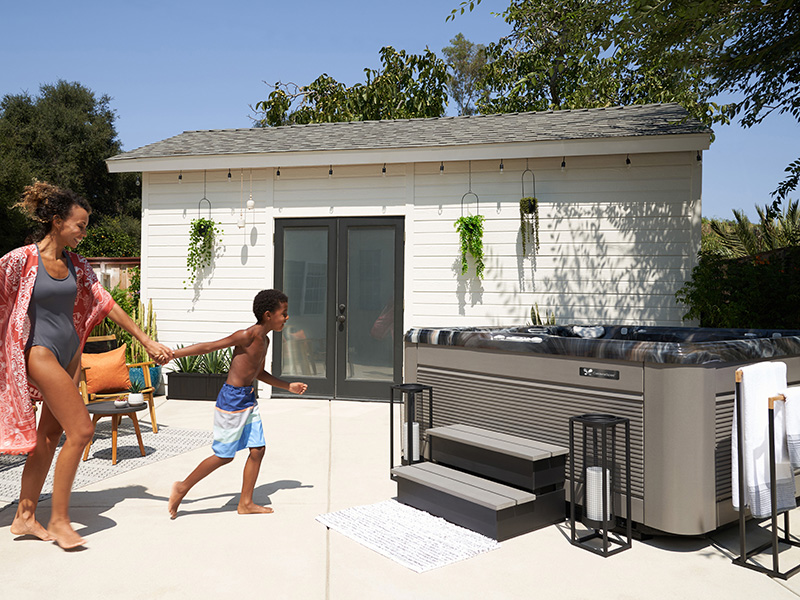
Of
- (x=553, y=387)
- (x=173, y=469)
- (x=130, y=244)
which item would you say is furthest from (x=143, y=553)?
(x=130, y=244)

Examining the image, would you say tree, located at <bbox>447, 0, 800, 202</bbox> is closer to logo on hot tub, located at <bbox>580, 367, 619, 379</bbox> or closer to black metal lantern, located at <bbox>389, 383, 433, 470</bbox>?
logo on hot tub, located at <bbox>580, 367, 619, 379</bbox>

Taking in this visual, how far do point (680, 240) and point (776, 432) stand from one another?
13.7 feet

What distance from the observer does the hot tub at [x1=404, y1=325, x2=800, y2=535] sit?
2811 millimetres

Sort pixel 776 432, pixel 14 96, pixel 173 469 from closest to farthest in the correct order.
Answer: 1. pixel 776 432
2. pixel 173 469
3. pixel 14 96

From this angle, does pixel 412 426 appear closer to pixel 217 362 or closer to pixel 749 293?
pixel 749 293

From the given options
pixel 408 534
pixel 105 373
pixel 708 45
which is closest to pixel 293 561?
pixel 408 534

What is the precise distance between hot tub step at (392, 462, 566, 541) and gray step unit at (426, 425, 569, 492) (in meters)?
0.05

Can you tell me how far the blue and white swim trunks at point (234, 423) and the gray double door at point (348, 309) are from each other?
3.85 m

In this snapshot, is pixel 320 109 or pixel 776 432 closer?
pixel 776 432

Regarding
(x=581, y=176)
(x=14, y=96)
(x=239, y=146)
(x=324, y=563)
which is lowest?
(x=324, y=563)

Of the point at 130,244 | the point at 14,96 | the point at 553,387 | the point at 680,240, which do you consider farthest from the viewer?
the point at 14,96

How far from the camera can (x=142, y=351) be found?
7.55m

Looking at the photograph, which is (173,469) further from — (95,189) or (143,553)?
(95,189)

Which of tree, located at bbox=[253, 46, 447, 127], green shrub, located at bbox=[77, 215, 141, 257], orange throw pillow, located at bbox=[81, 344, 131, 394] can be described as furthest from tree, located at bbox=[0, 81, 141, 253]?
orange throw pillow, located at bbox=[81, 344, 131, 394]
